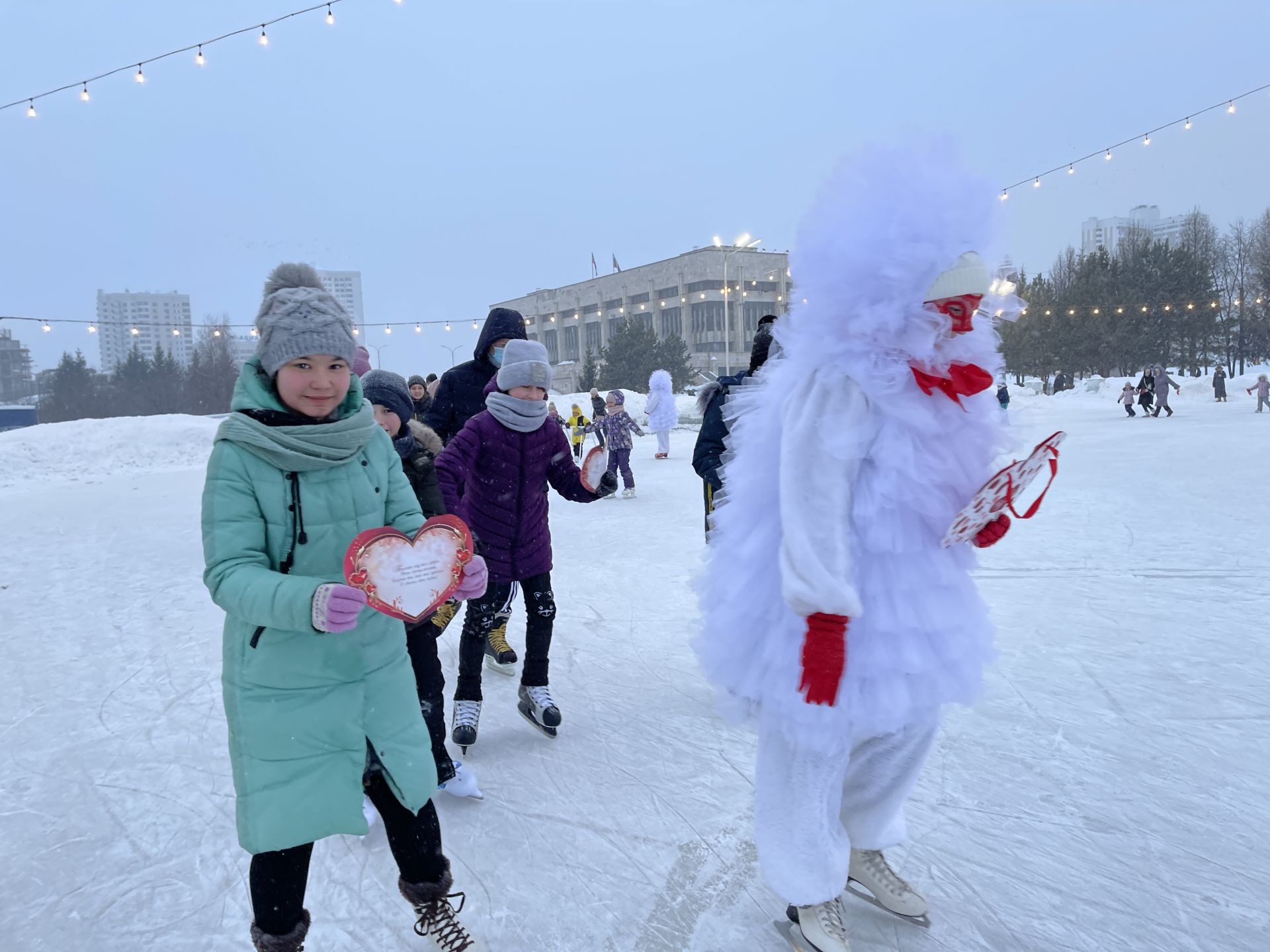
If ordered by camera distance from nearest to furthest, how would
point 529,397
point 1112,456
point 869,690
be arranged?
point 869,690
point 529,397
point 1112,456

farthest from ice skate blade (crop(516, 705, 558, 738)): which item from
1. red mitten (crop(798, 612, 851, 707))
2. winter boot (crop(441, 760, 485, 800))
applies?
red mitten (crop(798, 612, 851, 707))

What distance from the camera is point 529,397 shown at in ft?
10.6

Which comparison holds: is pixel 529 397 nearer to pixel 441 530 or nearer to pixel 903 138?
pixel 441 530

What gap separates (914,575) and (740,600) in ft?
1.37

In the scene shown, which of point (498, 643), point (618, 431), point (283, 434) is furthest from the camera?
point (618, 431)

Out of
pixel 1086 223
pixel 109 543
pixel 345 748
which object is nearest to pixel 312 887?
pixel 345 748

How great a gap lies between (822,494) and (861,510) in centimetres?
10

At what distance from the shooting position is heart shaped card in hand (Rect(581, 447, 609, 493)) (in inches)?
122

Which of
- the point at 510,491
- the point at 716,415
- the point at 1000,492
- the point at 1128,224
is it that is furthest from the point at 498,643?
the point at 1128,224

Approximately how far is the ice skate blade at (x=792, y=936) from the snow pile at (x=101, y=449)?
17879mm

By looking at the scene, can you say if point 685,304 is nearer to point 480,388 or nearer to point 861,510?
point 480,388

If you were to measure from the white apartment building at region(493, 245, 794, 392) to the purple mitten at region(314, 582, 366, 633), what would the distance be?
48.7 m

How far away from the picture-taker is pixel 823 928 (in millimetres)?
1979

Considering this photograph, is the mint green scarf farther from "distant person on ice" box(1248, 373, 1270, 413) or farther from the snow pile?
"distant person on ice" box(1248, 373, 1270, 413)
